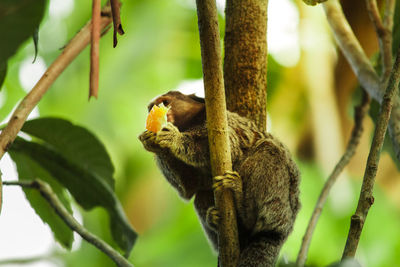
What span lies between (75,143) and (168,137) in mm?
470

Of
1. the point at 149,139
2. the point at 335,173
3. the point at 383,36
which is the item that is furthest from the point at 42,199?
the point at 383,36

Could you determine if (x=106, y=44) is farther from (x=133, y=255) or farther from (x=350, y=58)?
(x=350, y=58)

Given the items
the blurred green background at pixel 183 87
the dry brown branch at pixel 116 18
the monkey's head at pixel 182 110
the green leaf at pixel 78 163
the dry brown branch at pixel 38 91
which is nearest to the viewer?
the dry brown branch at pixel 116 18

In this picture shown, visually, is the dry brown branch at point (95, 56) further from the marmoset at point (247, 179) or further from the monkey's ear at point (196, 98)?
the monkey's ear at point (196, 98)

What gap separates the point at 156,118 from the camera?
265 centimetres

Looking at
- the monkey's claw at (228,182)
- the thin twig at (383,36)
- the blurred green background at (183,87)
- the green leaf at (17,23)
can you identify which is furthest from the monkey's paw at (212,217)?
the blurred green background at (183,87)

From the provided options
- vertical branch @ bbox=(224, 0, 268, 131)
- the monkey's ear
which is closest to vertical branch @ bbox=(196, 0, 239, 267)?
vertical branch @ bbox=(224, 0, 268, 131)

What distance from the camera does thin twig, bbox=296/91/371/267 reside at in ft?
7.92

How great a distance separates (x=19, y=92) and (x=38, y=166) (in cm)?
436

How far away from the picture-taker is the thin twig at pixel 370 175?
5.29 feet

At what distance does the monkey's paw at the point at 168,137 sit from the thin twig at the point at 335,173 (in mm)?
791

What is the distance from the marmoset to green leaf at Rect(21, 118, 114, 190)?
0.77 feet

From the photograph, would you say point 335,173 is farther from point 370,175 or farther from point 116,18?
point 116,18

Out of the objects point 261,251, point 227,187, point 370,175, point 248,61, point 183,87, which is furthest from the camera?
point 183,87
